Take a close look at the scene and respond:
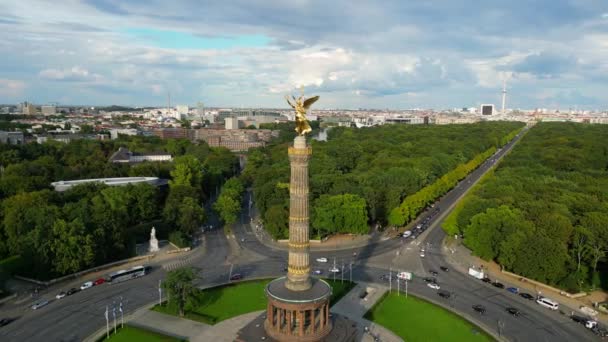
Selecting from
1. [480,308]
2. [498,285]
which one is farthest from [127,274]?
[498,285]

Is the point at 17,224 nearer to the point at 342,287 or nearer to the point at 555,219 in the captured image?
the point at 342,287

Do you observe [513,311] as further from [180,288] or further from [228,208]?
[228,208]

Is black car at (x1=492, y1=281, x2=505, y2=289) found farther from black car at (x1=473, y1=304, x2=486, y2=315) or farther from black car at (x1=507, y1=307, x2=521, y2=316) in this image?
black car at (x1=473, y1=304, x2=486, y2=315)

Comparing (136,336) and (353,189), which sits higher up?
(353,189)

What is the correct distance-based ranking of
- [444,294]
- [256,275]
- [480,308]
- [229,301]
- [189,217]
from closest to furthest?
[480,308], [229,301], [444,294], [256,275], [189,217]

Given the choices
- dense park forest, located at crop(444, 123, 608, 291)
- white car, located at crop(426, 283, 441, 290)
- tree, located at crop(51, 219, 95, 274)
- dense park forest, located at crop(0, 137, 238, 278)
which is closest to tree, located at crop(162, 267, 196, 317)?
tree, located at crop(51, 219, 95, 274)

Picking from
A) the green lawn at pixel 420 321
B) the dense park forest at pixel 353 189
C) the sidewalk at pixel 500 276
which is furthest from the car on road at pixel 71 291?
the sidewalk at pixel 500 276

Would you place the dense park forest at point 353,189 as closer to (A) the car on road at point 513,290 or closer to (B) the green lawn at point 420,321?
(B) the green lawn at point 420,321
